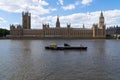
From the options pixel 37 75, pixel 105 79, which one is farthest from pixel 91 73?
pixel 37 75

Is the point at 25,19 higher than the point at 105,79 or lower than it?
higher

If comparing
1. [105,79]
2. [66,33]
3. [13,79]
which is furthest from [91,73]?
[66,33]

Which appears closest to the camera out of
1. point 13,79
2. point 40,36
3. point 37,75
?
point 13,79

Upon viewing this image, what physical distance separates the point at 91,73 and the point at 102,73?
1.07 m

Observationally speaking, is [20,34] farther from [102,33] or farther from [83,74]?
[83,74]

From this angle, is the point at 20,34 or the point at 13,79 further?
the point at 20,34

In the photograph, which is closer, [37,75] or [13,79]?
[13,79]

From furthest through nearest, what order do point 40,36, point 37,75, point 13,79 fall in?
point 40,36 → point 37,75 → point 13,79

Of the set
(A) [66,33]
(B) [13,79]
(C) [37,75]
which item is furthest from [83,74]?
(A) [66,33]

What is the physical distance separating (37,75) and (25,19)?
7114 inches

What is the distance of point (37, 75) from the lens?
68.2ft

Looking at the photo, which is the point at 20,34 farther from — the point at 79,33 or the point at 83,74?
the point at 83,74

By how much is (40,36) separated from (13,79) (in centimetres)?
17353

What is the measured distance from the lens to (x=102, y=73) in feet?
71.5
